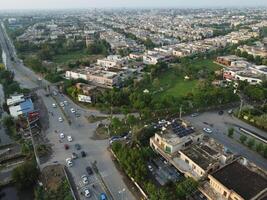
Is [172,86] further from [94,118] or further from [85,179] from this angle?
[85,179]

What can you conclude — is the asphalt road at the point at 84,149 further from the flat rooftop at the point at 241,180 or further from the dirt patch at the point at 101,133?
the flat rooftop at the point at 241,180

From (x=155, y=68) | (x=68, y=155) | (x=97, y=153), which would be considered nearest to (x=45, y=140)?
(x=68, y=155)

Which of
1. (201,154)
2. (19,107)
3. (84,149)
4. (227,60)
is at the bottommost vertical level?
(84,149)

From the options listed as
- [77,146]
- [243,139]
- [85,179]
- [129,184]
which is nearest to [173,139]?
[129,184]

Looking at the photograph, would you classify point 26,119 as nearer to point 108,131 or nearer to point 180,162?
point 108,131

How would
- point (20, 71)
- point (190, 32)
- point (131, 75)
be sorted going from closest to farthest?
point (131, 75) → point (20, 71) → point (190, 32)

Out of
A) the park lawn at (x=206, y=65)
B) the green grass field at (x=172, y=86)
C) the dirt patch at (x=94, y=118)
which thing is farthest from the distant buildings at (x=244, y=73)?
the dirt patch at (x=94, y=118)

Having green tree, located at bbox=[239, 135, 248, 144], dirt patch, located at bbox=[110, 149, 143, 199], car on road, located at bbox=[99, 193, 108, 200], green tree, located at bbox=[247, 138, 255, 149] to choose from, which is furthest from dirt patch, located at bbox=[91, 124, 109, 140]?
green tree, located at bbox=[247, 138, 255, 149]
